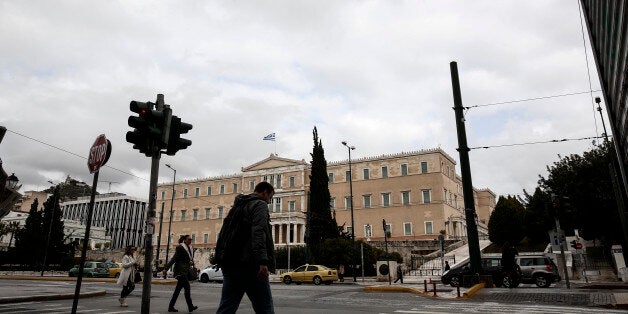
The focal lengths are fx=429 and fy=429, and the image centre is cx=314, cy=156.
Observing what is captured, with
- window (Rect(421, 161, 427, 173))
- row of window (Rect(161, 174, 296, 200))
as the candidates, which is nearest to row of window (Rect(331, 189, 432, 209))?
window (Rect(421, 161, 427, 173))

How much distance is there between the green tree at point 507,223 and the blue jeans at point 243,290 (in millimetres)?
47176

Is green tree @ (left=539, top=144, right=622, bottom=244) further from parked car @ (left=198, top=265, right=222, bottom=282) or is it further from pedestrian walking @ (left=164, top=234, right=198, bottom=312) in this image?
pedestrian walking @ (left=164, top=234, right=198, bottom=312)

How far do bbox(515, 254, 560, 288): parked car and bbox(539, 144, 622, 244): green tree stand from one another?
12353 millimetres

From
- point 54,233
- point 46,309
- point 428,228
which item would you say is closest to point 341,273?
point 46,309

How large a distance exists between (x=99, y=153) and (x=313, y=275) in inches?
840

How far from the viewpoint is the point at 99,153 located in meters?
6.57

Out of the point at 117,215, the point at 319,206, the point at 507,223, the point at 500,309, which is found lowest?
the point at 500,309

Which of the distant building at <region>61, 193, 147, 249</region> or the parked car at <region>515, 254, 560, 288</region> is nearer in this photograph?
the parked car at <region>515, 254, 560, 288</region>

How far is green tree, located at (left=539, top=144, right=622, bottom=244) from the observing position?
3241cm

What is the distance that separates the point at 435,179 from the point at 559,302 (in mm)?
48011

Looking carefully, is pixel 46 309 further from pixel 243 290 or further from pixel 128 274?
pixel 243 290

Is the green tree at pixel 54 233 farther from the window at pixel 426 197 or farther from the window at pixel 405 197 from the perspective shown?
the window at pixel 426 197

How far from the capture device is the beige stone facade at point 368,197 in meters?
57.0

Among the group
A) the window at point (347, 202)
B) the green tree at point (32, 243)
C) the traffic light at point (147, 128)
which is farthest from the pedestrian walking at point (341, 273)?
the green tree at point (32, 243)
